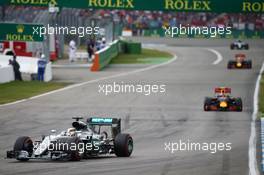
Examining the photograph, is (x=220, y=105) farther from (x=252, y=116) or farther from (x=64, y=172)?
(x=64, y=172)

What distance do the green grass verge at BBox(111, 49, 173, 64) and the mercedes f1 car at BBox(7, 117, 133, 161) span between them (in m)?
37.7

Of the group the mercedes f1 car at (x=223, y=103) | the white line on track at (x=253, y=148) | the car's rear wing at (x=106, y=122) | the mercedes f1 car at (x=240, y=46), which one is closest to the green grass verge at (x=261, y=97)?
the white line on track at (x=253, y=148)

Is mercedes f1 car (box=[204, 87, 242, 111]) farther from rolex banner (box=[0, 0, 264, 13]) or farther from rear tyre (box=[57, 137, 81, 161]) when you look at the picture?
rolex banner (box=[0, 0, 264, 13])

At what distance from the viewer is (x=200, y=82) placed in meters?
43.0

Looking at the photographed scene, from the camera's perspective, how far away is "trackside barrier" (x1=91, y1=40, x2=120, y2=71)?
1998 inches

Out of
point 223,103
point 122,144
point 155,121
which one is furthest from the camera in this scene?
point 223,103

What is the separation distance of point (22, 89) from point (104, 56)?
49.8ft

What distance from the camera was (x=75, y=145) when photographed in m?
18.8

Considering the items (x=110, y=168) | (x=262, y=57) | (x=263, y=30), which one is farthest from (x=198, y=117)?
(x=263, y=30)

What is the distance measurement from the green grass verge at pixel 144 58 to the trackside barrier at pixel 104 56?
1.61ft

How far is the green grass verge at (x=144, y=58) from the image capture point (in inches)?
2325

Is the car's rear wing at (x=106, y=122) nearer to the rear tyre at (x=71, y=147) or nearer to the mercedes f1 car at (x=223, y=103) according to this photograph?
the rear tyre at (x=71, y=147)

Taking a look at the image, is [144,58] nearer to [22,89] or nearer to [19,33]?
[19,33]

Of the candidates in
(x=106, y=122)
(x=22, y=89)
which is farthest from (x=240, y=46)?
(x=106, y=122)
